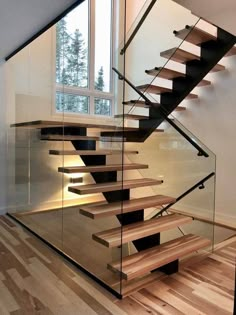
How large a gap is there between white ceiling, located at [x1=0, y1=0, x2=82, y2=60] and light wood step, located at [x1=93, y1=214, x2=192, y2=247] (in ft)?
6.53

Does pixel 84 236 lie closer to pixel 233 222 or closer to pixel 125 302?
pixel 125 302

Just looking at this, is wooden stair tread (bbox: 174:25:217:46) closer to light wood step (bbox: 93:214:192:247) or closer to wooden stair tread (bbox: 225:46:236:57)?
wooden stair tread (bbox: 225:46:236:57)

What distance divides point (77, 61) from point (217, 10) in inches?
136

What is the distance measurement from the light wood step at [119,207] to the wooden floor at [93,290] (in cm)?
53

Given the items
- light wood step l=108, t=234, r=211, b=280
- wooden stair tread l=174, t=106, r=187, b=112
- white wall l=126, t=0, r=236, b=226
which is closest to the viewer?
light wood step l=108, t=234, r=211, b=280

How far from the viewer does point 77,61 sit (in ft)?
15.0

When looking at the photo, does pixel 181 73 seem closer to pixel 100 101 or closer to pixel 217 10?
pixel 217 10

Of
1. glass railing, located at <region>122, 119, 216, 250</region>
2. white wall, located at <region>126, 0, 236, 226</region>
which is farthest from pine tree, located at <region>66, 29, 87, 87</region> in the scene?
glass railing, located at <region>122, 119, 216, 250</region>

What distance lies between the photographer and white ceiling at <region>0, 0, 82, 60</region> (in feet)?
7.49

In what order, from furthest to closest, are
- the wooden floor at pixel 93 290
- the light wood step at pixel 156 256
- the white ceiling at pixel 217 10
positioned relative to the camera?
1. the light wood step at pixel 156 256
2. the wooden floor at pixel 93 290
3. the white ceiling at pixel 217 10

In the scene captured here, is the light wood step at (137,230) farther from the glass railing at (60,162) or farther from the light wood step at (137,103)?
the light wood step at (137,103)

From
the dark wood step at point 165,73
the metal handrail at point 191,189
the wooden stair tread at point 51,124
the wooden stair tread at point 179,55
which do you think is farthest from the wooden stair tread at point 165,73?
the metal handrail at point 191,189

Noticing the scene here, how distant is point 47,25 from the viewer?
280 cm

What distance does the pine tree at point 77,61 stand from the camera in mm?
4449
